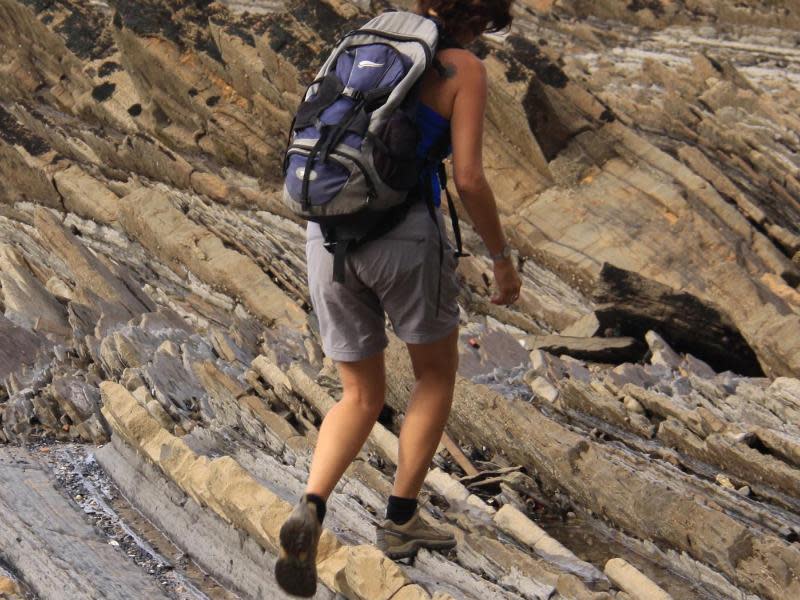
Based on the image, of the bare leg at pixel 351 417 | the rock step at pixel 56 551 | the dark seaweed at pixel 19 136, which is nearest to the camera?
the bare leg at pixel 351 417

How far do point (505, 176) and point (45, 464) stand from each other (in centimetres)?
1329

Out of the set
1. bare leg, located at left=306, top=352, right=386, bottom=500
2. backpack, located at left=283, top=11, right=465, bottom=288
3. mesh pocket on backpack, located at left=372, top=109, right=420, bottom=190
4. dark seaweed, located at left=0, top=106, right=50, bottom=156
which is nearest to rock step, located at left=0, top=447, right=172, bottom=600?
bare leg, located at left=306, top=352, right=386, bottom=500

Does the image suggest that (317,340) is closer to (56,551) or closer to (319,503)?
(56,551)

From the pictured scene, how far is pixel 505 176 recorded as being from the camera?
21.0m

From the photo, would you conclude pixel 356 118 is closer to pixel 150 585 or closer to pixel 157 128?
pixel 150 585

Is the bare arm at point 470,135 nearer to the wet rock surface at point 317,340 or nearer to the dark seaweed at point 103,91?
the wet rock surface at point 317,340

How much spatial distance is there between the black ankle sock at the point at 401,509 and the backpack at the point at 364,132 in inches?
68.2

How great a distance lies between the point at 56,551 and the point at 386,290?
2.91m

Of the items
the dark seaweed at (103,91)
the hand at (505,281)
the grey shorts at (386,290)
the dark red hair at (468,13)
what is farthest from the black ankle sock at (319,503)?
the dark seaweed at (103,91)

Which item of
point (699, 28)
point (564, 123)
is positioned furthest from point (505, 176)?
point (699, 28)

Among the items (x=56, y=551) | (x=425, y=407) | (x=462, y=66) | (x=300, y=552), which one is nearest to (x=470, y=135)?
(x=462, y=66)

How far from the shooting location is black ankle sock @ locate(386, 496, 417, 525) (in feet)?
21.9

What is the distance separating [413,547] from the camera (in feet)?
22.1

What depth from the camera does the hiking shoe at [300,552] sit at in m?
5.93
